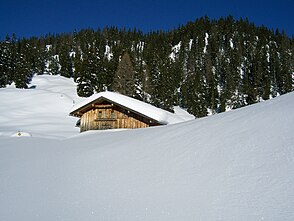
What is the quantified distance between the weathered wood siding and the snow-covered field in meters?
14.7

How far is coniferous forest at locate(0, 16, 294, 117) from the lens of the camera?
162 feet

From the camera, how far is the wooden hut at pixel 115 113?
66.2ft

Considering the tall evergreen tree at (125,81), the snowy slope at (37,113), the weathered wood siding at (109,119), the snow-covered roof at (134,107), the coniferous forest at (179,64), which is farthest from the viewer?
the coniferous forest at (179,64)

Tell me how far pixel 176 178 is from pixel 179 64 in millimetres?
64173

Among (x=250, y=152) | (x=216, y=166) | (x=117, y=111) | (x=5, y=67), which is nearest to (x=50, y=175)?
(x=216, y=166)

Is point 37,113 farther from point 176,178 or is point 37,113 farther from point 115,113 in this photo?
point 176,178

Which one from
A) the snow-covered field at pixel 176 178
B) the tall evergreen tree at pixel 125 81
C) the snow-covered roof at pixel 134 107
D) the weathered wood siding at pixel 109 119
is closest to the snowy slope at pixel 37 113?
the weathered wood siding at pixel 109 119

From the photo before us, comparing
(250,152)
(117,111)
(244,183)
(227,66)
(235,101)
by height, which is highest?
(227,66)

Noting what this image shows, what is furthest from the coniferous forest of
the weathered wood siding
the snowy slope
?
the weathered wood siding

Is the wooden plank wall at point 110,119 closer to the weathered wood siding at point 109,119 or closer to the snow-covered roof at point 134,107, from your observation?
the weathered wood siding at point 109,119

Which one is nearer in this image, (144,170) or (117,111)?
(144,170)

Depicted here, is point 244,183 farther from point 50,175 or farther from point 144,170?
point 50,175

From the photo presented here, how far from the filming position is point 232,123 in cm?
470

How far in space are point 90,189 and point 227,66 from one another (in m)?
67.4
